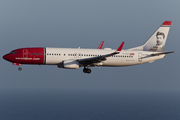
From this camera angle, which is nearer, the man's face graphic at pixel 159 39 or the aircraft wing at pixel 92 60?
the aircraft wing at pixel 92 60

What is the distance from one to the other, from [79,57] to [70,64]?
3.05 m

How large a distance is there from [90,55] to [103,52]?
3.50 meters

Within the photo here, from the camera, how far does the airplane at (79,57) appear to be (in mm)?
61938

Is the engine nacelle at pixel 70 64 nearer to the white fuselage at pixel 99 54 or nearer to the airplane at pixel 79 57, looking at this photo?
the airplane at pixel 79 57

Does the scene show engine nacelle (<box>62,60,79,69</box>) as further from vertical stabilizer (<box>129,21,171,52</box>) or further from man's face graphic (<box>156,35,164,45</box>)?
man's face graphic (<box>156,35,164,45</box>)

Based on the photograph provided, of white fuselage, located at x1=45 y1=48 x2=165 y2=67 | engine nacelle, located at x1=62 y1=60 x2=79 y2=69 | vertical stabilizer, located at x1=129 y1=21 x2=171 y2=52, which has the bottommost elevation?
engine nacelle, located at x1=62 y1=60 x2=79 y2=69

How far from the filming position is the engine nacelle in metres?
62.6

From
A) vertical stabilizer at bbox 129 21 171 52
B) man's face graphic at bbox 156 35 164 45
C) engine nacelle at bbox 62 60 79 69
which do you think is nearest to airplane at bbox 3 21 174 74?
engine nacelle at bbox 62 60 79 69

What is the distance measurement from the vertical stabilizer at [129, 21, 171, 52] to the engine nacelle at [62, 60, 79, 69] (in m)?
18.6

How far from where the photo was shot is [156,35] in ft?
251

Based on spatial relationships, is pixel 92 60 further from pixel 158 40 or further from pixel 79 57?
pixel 158 40

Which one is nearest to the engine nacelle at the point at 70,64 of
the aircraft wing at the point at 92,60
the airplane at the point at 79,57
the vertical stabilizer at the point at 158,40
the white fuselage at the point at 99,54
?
the airplane at the point at 79,57

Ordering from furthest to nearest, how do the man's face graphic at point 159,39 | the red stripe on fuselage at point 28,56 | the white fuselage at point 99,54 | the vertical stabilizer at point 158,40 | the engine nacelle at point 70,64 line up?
the man's face graphic at point 159,39
the vertical stabilizer at point 158,40
the white fuselage at point 99,54
the engine nacelle at point 70,64
the red stripe on fuselage at point 28,56

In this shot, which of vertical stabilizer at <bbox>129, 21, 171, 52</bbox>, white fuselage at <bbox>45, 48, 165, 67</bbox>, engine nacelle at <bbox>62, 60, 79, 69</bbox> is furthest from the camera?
vertical stabilizer at <bbox>129, 21, 171, 52</bbox>
